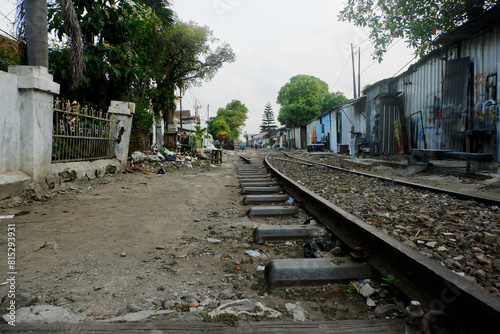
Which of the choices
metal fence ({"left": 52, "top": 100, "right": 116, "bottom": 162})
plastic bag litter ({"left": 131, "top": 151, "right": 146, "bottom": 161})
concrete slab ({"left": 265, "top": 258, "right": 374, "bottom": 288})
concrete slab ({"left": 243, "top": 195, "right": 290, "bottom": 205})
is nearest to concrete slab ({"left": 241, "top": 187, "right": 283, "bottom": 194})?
concrete slab ({"left": 243, "top": 195, "right": 290, "bottom": 205})

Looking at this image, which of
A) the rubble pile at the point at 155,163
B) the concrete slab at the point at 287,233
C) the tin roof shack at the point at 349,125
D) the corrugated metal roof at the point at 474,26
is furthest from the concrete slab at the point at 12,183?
the tin roof shack at the point at 349,125

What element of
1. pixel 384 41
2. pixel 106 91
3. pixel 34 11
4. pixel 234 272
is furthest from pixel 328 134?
pixel 234 272

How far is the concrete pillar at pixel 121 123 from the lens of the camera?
912 cm

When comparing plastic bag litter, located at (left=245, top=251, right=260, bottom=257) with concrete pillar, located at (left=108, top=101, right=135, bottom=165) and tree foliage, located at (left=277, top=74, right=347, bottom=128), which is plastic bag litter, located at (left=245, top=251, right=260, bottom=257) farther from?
tree foliage, located at (left=277, top=74, right=347, bottom=128)

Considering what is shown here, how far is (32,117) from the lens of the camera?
5215mm

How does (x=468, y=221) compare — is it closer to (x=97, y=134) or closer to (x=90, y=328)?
(x=90, y=328)

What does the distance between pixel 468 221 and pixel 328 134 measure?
25.3m

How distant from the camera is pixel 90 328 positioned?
4.99 feet

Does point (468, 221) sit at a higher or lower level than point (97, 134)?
lower

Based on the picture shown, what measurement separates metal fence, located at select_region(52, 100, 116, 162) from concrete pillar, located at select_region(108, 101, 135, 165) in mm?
138

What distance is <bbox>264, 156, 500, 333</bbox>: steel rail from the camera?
126 centimetres

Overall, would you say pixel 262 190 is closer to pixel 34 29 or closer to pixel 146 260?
pixel 146 260

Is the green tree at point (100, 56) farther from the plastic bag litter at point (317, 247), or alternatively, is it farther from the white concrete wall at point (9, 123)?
the plastic bag litter at point (317, 247)

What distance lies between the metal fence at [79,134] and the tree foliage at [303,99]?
3213 centimetres
